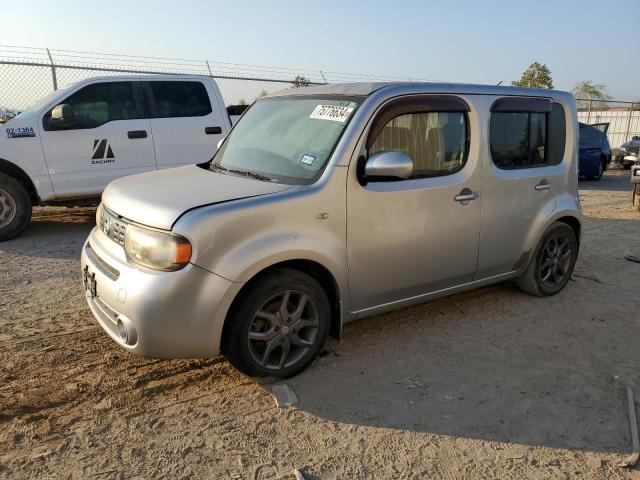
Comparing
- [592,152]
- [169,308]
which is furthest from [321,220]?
[592,152]

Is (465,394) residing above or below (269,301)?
below

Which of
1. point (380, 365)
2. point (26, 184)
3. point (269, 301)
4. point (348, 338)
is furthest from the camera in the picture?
point (26, 184)

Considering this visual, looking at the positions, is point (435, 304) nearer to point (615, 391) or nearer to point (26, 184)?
point (615, 391)

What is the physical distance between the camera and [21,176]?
6.61 meters

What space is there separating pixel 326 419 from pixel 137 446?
1.01m

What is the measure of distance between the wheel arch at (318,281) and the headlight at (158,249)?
15.7 inches

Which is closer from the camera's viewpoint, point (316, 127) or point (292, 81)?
point (316, 127)

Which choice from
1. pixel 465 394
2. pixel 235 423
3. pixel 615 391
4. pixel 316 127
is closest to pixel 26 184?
pixel 316 127

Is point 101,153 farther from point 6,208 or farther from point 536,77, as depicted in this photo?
point 536,77

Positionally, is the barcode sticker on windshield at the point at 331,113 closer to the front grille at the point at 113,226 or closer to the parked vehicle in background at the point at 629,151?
the front grille at the point at 113,226

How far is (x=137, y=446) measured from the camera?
8.80 feet

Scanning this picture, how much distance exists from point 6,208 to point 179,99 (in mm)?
2671

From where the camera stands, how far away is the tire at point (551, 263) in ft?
15.4

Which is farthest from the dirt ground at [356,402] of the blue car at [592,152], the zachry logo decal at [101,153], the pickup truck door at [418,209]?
the blue car at [592,152]
